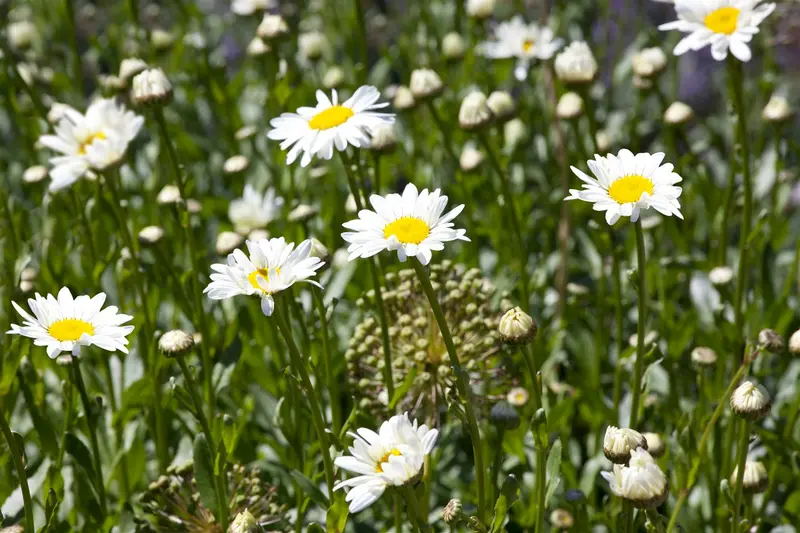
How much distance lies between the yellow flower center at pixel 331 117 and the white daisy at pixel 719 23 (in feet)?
1.97

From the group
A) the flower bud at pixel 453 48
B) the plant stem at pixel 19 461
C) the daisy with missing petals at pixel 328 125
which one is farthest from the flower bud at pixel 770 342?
the flower bud at pixel 453 48

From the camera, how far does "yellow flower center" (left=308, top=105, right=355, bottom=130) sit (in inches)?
69.8

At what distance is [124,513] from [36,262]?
89 centimetres

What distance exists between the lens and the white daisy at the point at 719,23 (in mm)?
1753

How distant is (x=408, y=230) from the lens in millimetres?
1479

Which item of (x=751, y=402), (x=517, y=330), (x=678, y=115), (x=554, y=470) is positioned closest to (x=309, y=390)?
(x=517, y=330)

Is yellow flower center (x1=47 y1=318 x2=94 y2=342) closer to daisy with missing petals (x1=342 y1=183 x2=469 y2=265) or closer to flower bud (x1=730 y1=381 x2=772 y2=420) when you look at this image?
daisy with missing petals (x1=342 y1=183 x2=469 y2=265)

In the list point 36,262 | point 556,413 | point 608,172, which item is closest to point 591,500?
point 556,413

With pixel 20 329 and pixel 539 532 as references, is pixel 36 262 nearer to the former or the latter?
pixel 20 329

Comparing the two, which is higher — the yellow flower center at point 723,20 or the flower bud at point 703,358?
the yellow flower center at point 723,20

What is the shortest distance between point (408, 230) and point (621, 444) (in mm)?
434

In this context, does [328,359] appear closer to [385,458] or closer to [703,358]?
[385,458]

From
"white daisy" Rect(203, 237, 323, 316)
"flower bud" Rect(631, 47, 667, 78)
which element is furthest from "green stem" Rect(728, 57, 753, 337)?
"white daisy" Rect(203, 237, 323, 316)

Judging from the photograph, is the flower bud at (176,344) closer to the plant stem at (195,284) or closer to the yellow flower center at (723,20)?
the plant stem at (195,284)
